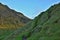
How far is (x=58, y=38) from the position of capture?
104 metres

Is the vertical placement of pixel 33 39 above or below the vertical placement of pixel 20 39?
below

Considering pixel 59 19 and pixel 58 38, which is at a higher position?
pixel 59 19

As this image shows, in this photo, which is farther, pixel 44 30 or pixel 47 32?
pixel 44 30

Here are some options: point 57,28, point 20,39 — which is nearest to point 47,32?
point 57,28

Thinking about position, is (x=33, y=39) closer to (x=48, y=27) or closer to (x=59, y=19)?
(x=48, y=27)

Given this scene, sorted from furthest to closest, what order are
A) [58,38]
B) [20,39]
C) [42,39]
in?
[20,39] < [42,39] < [58,38]

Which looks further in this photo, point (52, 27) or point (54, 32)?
point (52, 27)

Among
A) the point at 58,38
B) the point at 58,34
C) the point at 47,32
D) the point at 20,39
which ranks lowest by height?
the point at 58,38

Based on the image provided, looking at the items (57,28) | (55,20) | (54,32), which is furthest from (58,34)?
(55,20)

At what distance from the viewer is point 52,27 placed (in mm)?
134500

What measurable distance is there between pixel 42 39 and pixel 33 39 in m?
8.98

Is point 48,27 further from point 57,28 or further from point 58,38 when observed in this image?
point 58,38

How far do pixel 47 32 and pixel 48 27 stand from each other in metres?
9.73

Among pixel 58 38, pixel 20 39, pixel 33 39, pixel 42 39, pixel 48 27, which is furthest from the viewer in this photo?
pixel 20 39
